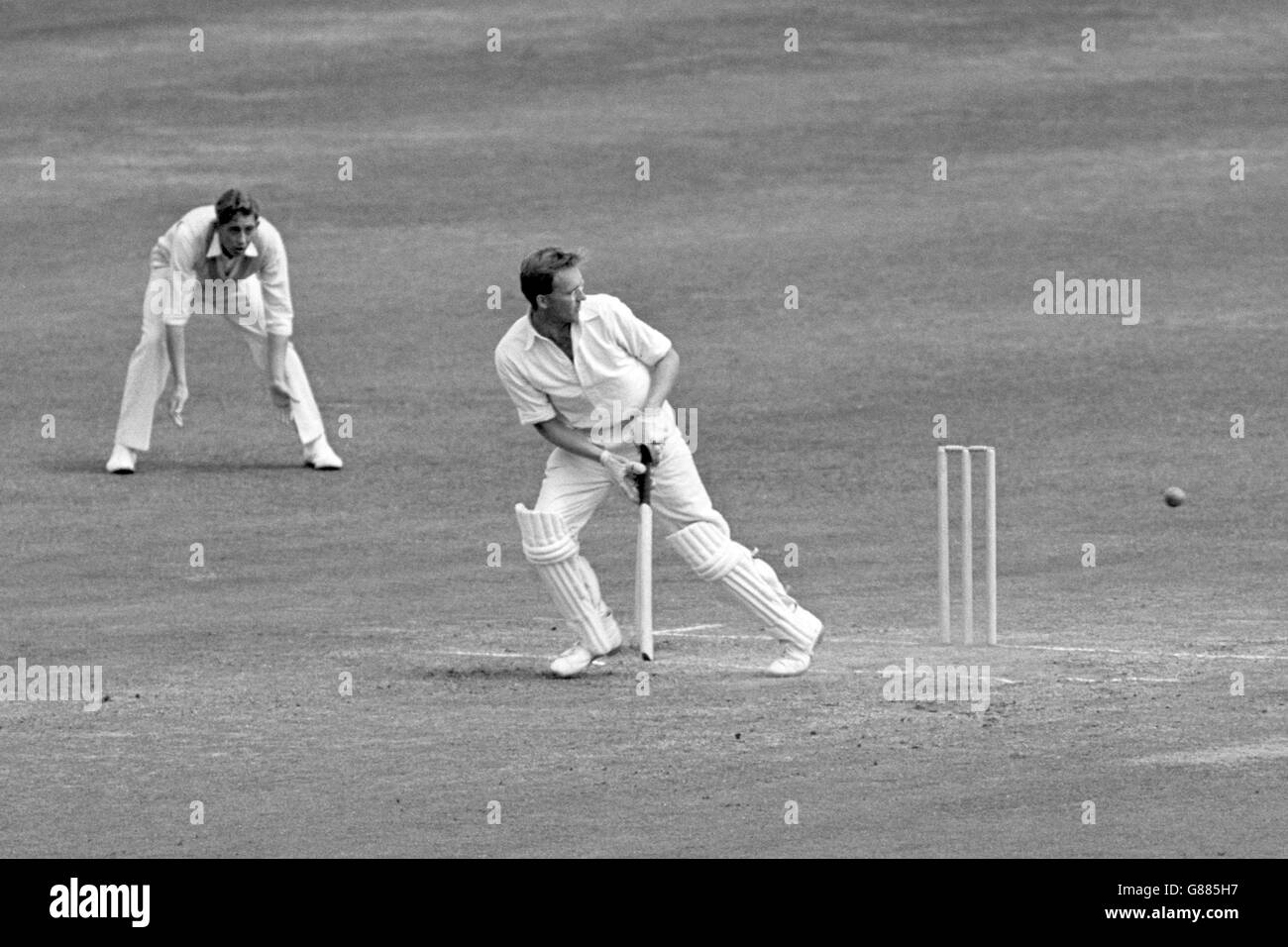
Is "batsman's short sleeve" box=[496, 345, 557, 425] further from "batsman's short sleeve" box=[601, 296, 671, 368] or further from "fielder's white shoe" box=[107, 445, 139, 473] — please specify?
"fielder's white shoe" box=[107, 445, 139, 473]

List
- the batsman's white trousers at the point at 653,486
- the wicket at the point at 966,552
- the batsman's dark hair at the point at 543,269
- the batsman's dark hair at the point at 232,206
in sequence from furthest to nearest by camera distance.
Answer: the batsman's dark hair at the point at 232,206, the wicket at the point at 966,552, the batsman's white trousers at the point at 653,486, the batsman's dark hair at the point at 543,269

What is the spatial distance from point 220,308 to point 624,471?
27.2 feet

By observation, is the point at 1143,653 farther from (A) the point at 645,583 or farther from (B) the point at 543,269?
(B) the point at 543,269

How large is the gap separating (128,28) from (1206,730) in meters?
28.8

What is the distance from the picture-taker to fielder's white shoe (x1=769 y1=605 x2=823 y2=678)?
1367cm

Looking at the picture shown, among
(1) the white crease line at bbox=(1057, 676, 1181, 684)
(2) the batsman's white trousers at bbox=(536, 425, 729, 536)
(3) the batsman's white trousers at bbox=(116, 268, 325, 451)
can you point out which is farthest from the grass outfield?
(2) the batsman's white trousers at bbox=(536, 425, 729, 536)

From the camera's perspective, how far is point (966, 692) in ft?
43.0

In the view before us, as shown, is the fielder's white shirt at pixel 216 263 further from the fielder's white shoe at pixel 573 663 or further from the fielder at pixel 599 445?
the fielder's white shoe at pixel 573 663

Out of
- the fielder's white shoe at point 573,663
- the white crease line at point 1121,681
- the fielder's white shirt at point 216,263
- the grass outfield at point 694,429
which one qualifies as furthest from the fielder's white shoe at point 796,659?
the fielder's white shirt at point 216,263

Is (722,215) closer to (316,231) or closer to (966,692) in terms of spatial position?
(316,231)

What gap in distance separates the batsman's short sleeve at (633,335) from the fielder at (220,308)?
6808 millimetres

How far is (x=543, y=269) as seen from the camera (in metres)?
13.3

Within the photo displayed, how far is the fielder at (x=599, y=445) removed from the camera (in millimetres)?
13562

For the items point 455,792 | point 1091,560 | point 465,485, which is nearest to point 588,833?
point 455,792
